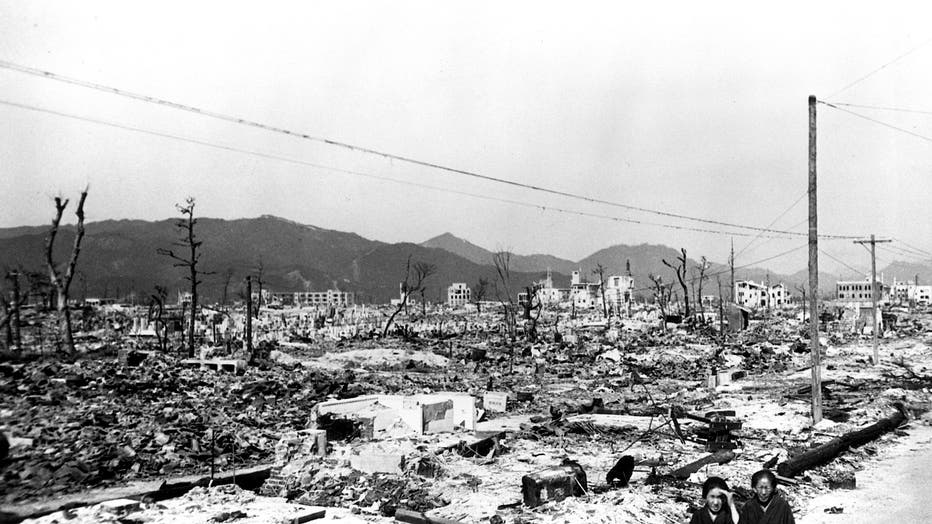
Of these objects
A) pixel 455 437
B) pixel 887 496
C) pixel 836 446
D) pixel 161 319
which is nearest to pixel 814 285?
pixel 836 446

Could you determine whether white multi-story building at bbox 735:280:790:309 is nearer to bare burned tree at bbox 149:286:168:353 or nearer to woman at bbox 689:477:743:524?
bare burned tree at bbox 149:286:168:353

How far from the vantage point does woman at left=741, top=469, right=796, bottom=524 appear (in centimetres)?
526

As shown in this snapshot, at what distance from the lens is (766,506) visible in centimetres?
539

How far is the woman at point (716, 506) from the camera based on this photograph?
16.7 ft

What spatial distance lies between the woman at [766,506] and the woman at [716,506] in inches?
9.8

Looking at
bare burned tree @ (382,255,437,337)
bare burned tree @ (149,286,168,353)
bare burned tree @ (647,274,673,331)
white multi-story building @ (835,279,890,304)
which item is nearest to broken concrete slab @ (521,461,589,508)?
bare burned tree @ (149,286,168,353)

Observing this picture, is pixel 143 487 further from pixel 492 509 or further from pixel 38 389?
pixel 38 389

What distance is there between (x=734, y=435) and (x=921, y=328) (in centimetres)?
4093

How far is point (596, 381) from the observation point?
78.6ft

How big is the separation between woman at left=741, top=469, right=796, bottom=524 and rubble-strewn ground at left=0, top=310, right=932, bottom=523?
2465mm

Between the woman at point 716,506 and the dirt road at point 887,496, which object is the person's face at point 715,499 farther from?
the dirt road at point 887,496

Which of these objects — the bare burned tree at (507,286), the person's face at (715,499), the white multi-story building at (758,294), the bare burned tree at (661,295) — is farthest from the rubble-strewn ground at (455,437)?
the white multi-story building at (758,294)

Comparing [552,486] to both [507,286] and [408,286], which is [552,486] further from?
[408,286]

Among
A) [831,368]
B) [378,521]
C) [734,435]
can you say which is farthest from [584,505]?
[831,368]
